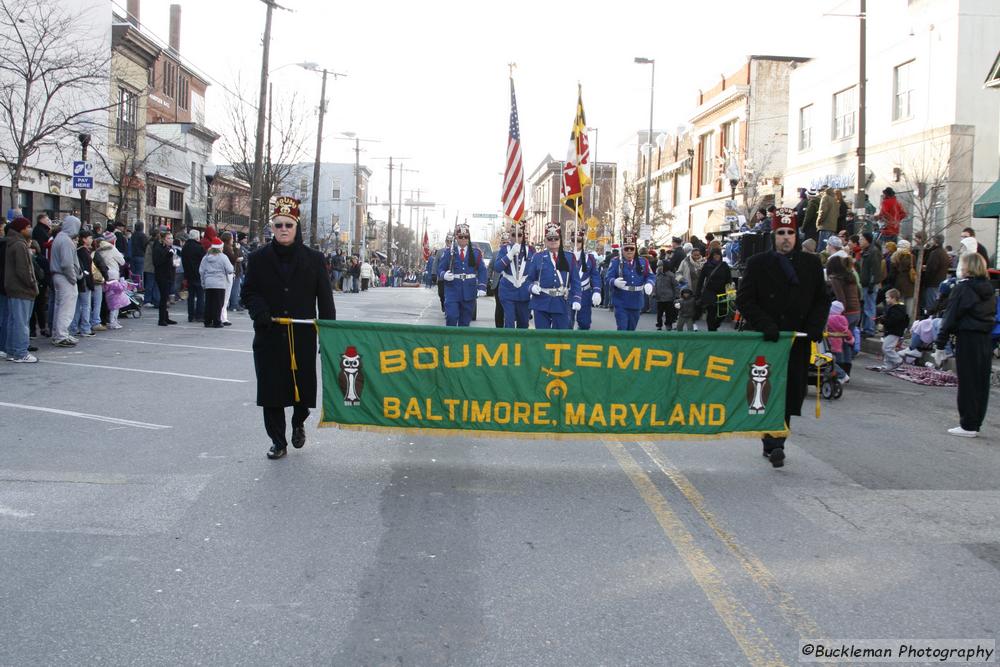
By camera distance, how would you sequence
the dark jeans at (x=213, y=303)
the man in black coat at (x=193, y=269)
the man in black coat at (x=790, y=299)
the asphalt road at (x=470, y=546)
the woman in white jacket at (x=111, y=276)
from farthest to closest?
the man in black coat at (x=193, y=269)
the dark jeans at (x=213, y=303)
the woman in white jacket at (x=111, y=276)
the man in black coat at (x=790, y=299)
the asphalt road at (x=470, y=546)

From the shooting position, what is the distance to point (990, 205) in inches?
904

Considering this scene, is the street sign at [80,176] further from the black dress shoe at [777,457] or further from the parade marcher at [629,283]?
the black dress shoe at [777,457]

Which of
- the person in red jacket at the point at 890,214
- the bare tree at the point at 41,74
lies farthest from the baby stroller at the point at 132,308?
the person in red jacket at the point at 890,214

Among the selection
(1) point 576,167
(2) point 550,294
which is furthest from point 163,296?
(2) point 550,294

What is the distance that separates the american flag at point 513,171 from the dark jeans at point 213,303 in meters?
7.04

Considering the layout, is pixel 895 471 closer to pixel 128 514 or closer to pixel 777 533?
pixel 777 533

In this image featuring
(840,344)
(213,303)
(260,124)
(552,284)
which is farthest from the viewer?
(260,124)

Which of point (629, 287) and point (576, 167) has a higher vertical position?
point (576, 167)

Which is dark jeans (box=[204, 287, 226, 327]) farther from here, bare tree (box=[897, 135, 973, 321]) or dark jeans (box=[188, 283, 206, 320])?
bare tree (box=[897, 135, 973, 321])

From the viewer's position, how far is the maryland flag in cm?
1596

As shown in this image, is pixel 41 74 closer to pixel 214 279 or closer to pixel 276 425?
pixel 214 279

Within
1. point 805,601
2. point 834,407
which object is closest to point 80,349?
point 834,407

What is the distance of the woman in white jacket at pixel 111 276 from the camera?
18391 millimetres

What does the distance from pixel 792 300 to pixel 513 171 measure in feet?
29.6
